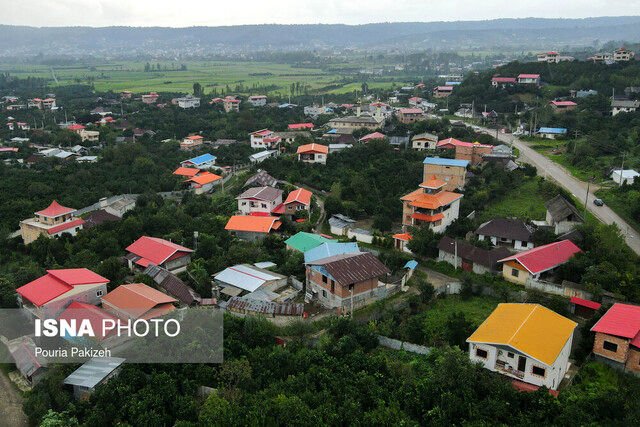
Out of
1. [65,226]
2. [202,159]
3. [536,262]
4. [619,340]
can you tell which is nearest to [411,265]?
[536,262]

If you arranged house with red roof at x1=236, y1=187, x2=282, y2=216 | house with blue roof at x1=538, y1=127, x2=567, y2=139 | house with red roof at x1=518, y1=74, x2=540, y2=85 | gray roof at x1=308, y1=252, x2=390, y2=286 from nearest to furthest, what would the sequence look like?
gray roof at x1=308, y1=252, x2=390, y2=286
house with red roof at x1=236, y1=187, x2=282, y2=216
house with blue roof at x1=538, y1=127, x2=567, y2=139
house with red roof at x1=518, y1=74, x2=540, y2=85

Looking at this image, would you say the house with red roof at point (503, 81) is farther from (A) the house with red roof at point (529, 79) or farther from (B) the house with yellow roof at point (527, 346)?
(B) the house with yellow roof at point (527, 346)

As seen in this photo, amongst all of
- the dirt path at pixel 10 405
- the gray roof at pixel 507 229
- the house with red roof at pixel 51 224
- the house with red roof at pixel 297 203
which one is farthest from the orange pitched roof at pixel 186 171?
the dirt path at pixel 10 405

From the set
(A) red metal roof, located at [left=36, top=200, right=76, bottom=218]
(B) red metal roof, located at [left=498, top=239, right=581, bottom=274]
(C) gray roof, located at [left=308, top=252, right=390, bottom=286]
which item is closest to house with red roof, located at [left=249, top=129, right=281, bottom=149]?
(A) red metal roof, located at [left=36, top=200, right=76, bottom=218]

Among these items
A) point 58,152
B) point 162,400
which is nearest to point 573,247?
point 162,400

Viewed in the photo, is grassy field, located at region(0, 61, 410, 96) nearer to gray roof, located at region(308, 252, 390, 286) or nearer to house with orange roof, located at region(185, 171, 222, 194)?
house with orange roof, located at region(185, 171, 222, 194)

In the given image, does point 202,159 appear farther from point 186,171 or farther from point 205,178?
point 205,178

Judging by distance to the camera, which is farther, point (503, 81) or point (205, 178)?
point (503, 81)
